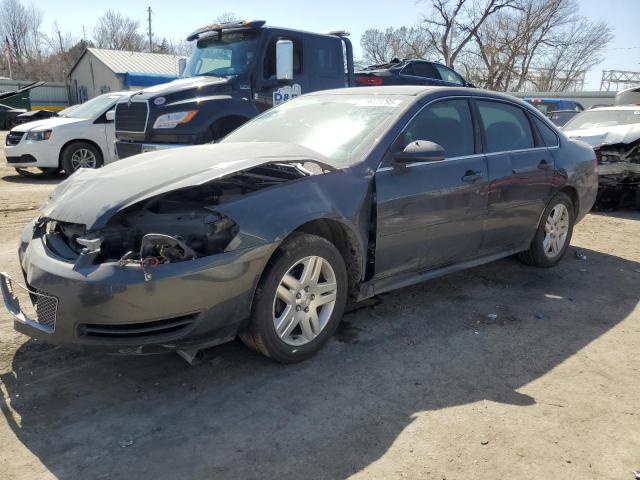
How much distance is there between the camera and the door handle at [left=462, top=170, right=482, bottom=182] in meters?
4.20

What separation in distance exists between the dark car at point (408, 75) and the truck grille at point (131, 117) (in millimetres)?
4917

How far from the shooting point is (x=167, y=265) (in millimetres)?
2748

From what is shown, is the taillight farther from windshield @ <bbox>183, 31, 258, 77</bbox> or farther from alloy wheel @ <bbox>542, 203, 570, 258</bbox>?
alloy wheel @ <bbox>542, 203, 570, 258</bbox>

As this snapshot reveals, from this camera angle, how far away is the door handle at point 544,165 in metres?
4.97

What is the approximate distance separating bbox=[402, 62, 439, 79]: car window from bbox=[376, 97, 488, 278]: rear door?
8.03 m

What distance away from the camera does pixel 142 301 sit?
106 inches

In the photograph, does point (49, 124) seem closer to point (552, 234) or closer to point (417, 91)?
point (417, 91)

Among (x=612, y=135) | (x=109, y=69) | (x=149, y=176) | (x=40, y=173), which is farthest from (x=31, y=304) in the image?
(x=109, y=69)

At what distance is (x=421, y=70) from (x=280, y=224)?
1021 cm

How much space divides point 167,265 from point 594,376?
2638 mm

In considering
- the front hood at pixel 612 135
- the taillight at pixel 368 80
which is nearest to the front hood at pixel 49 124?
the taillight at pixel 368 80

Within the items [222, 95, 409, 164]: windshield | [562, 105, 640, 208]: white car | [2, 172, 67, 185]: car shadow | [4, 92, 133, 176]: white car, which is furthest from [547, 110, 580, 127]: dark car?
[2, 172, 67, 185]: car shadow

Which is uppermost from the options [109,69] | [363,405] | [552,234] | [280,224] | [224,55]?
[109,69]

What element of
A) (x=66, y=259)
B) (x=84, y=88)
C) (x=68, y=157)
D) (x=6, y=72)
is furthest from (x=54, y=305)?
(x=6, y=72)
